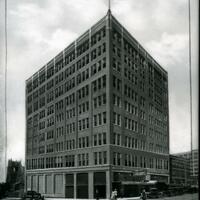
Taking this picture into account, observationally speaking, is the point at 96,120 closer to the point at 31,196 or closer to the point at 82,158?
the point at 82,158

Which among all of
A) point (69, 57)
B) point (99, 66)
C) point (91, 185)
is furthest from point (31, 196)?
point (99, 66)

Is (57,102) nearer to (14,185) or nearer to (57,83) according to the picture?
(57,83)

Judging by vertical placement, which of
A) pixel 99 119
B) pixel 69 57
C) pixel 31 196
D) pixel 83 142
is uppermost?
pixel 69 57

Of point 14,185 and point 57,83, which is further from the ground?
point 57,83

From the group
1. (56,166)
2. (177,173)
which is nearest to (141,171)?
(56,166)

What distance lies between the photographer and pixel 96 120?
50.9 m

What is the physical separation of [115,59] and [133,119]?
779 centimetres

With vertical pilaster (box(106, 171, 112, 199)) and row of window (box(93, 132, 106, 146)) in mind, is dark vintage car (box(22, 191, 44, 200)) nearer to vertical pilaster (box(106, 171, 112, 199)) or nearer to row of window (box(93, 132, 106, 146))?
vertical pilaster (box(106, 171, 112, 199))

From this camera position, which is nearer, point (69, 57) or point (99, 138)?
point (69, 57)

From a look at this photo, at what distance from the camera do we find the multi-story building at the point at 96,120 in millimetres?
37812

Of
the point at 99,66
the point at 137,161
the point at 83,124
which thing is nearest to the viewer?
the point at 99,66

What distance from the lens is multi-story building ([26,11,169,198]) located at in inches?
1489

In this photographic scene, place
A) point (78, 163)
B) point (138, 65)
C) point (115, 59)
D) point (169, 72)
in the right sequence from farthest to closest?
point (78, 163), point (115, 59), point (138, 65), point (169, 72)

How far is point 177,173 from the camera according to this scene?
87.1m
